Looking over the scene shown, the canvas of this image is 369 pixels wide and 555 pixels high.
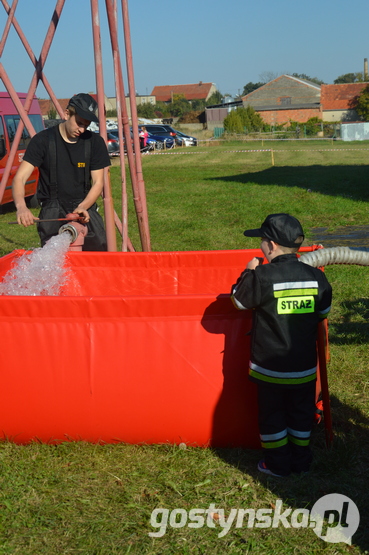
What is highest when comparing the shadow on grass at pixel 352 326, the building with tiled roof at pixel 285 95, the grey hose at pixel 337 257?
the building with tiled roof at pixel 285 95

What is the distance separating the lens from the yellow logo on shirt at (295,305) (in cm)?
323

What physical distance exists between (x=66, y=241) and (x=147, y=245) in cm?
190

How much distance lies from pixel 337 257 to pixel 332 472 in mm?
1254

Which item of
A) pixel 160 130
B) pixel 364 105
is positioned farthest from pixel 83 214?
pixel 364 105

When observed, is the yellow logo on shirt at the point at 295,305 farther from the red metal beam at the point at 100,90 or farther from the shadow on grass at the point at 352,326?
the red metal beam at the point at 100,90

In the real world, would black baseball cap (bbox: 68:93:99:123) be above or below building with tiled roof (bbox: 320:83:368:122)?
below

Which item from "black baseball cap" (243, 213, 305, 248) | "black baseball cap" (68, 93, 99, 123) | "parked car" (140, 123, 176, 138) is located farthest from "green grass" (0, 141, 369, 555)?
"parked car" (140, 123, 176, 138)

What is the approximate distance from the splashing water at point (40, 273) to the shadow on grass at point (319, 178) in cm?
1060

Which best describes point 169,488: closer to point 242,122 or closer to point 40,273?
point 40,273

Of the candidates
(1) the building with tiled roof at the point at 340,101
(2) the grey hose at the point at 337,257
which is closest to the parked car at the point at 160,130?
(2) the grey hose at the point at 337,257

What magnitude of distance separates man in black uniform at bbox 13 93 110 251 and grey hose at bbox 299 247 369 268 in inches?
82.0

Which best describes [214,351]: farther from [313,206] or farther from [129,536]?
[313,206]

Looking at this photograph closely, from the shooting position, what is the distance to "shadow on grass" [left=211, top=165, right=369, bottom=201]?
15684mm

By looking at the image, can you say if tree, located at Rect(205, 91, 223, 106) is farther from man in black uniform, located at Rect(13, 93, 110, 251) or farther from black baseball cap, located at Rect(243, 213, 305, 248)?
black baseball cap, located at Rect(243, 213, 305, 248)
